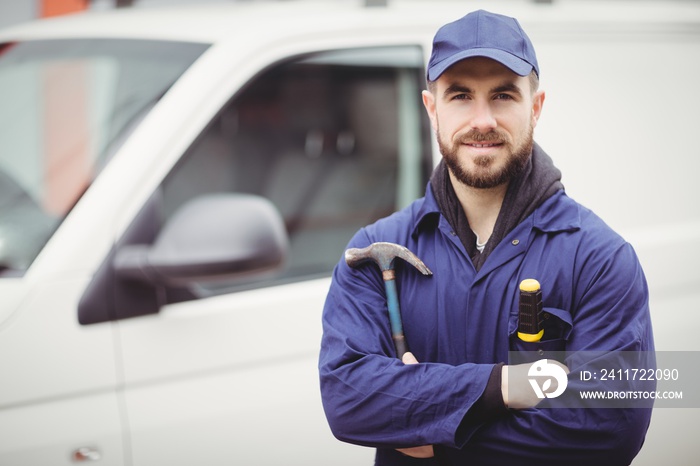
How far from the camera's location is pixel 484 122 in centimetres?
181

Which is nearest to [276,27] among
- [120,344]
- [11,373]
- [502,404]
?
[120,344]

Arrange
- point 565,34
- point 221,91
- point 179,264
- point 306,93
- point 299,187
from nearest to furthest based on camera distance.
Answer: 1. point 179,264
2. point 221,91
3. point 565,34
4. point 299,187
5. point 306,93

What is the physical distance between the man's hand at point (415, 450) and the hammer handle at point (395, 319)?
4 centimetres

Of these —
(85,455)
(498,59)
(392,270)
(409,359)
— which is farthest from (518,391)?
(85,455)

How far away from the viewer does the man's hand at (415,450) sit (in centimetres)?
178

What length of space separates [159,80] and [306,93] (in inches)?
93.8

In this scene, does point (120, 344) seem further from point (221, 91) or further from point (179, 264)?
point (221, 91)

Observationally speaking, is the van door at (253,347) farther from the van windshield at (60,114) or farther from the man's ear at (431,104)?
the man's ear at (431,104)

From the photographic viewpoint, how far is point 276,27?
254 centimetres

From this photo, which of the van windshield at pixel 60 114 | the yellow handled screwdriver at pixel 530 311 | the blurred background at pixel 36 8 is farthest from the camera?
the blurred background at pixel 36 8

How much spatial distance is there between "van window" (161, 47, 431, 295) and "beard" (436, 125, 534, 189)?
0.82 meters

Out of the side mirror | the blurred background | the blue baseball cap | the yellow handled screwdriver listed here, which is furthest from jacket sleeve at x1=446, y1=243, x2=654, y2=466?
the blurred background

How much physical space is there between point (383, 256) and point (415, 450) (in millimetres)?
432

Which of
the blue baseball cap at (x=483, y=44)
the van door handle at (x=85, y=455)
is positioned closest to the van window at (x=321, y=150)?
the van door handle at (x=85, y=455)
